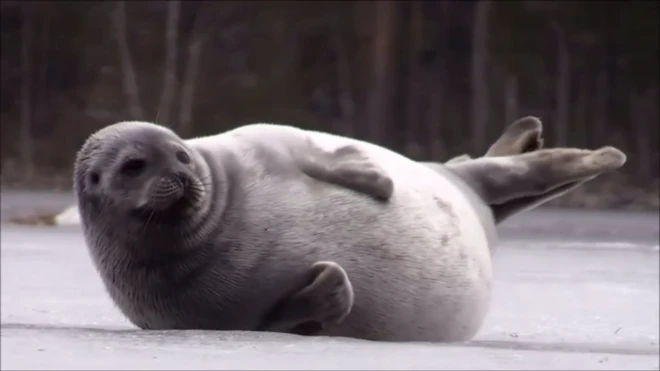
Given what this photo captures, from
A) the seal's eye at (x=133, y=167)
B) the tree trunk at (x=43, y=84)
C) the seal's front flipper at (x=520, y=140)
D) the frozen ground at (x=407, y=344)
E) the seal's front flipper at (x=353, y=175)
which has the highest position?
the seal's eye at (x=133, y=167)

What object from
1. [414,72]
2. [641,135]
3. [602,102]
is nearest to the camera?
[641,135]

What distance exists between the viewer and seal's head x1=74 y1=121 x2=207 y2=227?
3203mm

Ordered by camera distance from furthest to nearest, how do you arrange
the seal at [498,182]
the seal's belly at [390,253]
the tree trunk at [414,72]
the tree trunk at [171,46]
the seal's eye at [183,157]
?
the tree trunk at [171,46], the tree trunk at [414,72], the seal at [498,182], the seal's belly at [390,253], the seal's eye at [183,157]

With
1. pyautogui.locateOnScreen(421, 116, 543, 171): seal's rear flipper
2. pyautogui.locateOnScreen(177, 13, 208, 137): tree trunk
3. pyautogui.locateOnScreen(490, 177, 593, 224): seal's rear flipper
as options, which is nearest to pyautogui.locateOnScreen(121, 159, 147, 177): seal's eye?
pyautogui.locateOnScreen(490, 177, 593, 224): seal's rear flipper

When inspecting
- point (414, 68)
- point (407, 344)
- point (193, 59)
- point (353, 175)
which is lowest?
point (193, 59)

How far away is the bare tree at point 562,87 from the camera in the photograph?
48.5 ft

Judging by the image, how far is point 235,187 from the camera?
350 centimetres

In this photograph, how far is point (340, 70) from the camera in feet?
51.2

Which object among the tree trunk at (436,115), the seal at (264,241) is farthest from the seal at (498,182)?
the tree trunk at (436,115)

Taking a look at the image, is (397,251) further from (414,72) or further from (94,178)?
(414,72)

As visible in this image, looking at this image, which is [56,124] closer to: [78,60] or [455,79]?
[78,60]

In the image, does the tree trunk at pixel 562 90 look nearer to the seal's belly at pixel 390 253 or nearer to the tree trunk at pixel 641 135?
the tree trunk at pixel 641 135

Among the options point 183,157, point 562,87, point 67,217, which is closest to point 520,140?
point 183,157

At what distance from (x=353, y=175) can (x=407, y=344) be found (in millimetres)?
589
